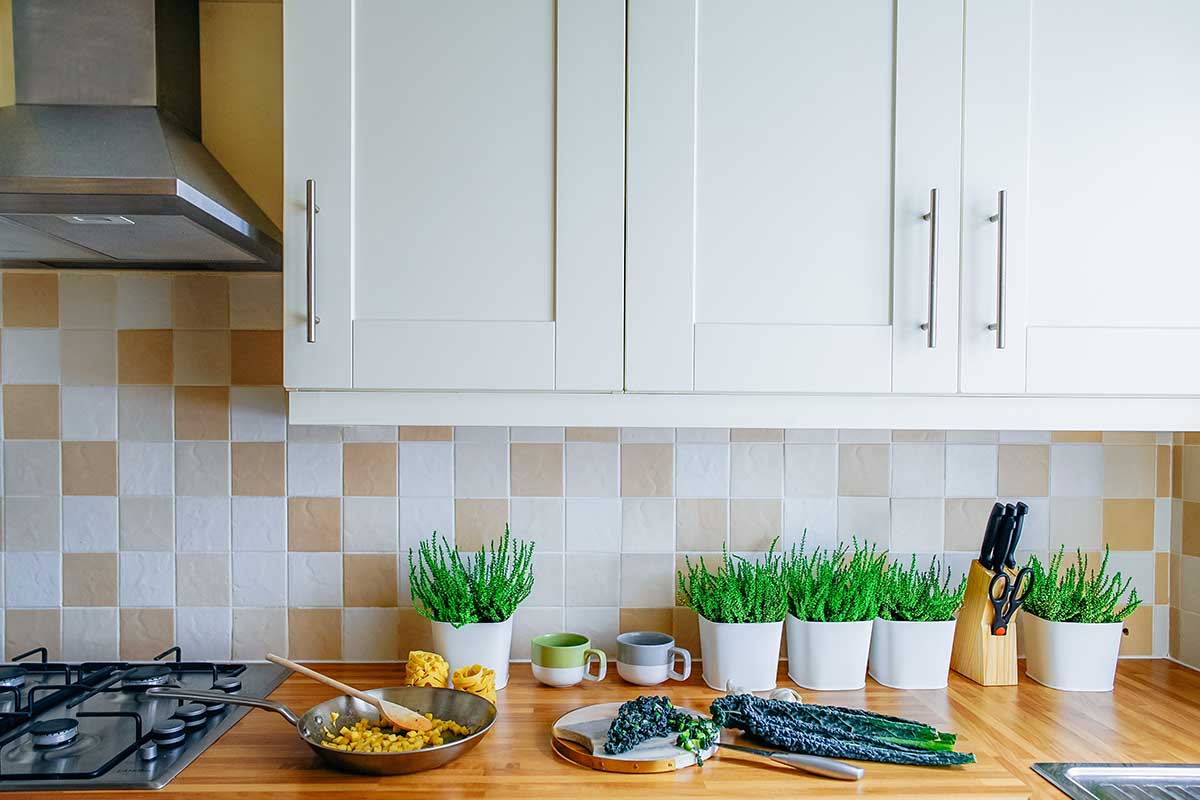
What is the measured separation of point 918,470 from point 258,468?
1324 millimetres

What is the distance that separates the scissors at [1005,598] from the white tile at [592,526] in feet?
2.32

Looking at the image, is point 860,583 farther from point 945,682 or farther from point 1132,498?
point 1132,498

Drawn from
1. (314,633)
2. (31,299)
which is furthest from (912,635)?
(31,299)

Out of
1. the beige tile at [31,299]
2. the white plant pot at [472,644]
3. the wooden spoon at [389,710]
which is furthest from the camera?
the beige tile at [31,299]

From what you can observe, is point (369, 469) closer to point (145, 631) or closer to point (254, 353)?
point (254, 353)

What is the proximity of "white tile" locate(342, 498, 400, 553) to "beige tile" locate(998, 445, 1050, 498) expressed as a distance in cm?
123

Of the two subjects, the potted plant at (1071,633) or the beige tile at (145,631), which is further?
the beige tile at (145,631)

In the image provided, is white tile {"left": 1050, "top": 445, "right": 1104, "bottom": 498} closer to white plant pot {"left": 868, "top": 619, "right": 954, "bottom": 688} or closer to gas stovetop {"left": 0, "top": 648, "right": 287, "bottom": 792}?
white plant pot {"left": 868, "top": 619, "right": 954, "bottom": 688}

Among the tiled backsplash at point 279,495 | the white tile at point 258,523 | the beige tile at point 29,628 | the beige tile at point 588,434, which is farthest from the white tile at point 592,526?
the beige tile at point 29,628

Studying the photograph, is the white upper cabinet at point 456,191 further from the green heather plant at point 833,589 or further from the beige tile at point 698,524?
the green heather plant at point 833,589

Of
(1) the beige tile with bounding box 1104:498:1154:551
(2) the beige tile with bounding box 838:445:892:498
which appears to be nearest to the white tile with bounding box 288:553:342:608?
(2) the beige tile with bounding box 838:445:892:498

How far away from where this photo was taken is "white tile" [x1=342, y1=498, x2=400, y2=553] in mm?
1646

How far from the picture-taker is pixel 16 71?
1362 millimetres

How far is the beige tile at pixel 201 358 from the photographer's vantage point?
1.63m
